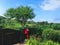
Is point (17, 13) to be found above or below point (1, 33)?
above

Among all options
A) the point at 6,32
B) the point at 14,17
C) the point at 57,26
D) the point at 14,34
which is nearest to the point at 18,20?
the point at 14,17

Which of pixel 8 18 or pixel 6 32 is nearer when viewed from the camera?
pixel 6 32

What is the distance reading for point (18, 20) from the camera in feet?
95.7

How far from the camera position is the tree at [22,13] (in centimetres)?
2826

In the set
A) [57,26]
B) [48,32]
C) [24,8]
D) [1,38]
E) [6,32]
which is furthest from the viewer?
[57,26]

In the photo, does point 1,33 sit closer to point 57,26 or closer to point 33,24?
point 33,24

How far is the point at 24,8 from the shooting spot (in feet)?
94.3

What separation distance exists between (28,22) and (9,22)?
9.01 ft

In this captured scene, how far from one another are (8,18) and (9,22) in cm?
74

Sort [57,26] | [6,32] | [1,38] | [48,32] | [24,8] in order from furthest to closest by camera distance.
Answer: [57,26] < [24,8] < [48,32] < [6,32] < [1,38]

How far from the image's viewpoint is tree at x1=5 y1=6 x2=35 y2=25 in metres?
28.3

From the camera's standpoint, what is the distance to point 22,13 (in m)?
27.8

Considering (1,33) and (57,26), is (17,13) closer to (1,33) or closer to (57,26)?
(57,26)

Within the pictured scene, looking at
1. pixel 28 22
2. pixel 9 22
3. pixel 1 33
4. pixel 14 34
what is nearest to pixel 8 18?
pixel 9 22
